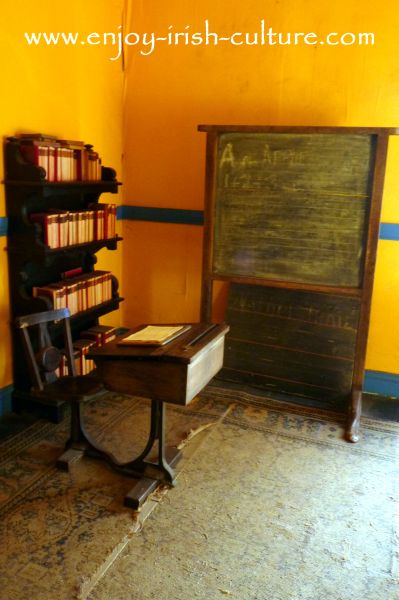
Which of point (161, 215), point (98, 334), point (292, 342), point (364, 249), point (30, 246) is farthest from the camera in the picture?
point (161, 215)

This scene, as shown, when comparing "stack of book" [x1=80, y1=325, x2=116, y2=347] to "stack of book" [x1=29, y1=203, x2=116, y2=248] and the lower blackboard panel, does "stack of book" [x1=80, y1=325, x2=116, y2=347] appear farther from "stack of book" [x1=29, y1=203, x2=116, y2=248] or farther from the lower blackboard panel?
the lower blackboard panel

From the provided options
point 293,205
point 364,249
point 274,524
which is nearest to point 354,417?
point 364,249

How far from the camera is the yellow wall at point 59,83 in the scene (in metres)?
3.08

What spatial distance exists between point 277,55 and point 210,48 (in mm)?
500

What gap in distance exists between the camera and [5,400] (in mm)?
3336

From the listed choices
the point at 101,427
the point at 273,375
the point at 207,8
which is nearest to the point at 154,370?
the point at 101,427

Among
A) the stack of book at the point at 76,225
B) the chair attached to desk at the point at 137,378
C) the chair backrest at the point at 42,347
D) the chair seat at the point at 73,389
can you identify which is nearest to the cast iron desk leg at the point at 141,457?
the chair attached to desk at the point at 137,378

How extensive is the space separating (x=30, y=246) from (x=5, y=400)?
965 mm

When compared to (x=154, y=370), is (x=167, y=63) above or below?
above

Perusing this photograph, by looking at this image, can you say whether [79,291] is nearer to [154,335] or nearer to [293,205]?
[154,335]

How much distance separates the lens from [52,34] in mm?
3334

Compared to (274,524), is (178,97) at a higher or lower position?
higher

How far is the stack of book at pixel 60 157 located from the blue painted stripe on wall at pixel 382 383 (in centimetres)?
231

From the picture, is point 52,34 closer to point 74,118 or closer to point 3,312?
point 74,118
